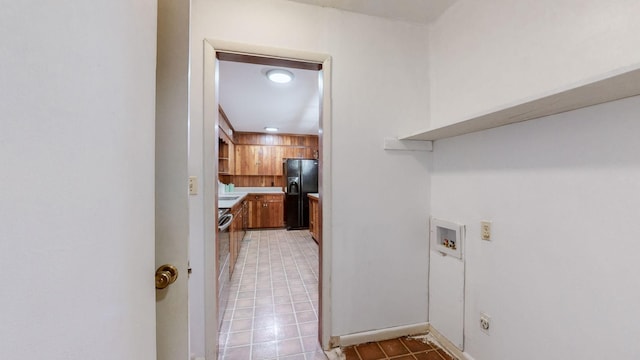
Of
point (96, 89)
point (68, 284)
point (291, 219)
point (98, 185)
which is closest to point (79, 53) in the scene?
point (96, 89)

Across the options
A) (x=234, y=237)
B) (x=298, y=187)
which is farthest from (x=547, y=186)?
(x=298, y=187)

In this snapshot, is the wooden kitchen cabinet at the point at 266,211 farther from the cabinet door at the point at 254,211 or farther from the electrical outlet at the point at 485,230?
the electrical outlet at the point at 485,230

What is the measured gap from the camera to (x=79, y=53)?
0.37 meters

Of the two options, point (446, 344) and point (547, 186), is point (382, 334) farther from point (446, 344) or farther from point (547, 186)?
point (547, 186)

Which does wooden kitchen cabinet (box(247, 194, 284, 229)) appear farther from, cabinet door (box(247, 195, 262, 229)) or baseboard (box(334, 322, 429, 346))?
baseboard (box(334, 322, 429, 346))

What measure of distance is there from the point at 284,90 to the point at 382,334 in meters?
2.96

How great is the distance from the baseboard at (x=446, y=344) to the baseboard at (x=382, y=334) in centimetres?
5

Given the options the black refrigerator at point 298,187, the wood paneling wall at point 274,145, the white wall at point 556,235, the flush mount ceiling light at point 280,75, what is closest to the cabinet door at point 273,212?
the black refrigerator at point 298,187

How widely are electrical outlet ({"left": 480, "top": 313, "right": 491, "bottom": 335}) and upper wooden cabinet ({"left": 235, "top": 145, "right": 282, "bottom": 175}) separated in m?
5.34

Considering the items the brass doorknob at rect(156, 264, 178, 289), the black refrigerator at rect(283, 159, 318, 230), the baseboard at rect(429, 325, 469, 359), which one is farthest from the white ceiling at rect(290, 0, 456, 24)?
the black refrigerator at rect(283, 159, 318, 230)

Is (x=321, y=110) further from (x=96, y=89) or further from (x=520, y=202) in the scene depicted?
(x=96, y=89)

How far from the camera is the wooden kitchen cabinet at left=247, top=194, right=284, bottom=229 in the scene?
5.77 m

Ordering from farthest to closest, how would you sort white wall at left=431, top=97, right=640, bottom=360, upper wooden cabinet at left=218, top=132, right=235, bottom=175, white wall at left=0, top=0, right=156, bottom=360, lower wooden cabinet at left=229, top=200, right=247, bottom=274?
upper wooden cabinet at left=218, top=132, right=235, bottom=175 → lower wooden cabinet at left=229, top=200, right=247, bottom=274 → white wall at left=431, top=97, right=640, bottom=360 → white wall at left=0, top=0, right=156, bottom=360

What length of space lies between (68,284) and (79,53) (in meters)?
0.34
